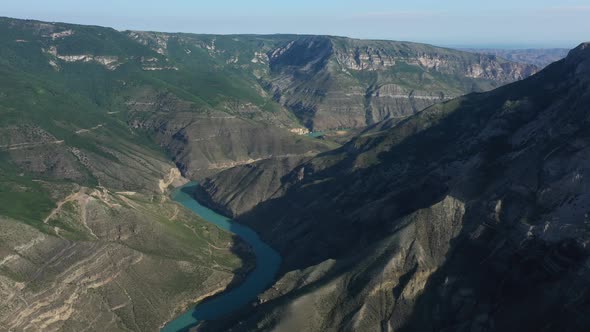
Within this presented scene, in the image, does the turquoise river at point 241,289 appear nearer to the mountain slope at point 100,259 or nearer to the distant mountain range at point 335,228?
the distant mountain range at point 335,228

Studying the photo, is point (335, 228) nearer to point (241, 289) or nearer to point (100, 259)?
point (241, 289)

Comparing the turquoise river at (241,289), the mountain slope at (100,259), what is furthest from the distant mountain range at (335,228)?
the turquoise river at (241,289)

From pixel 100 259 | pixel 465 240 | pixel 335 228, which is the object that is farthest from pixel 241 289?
pixel 465 240

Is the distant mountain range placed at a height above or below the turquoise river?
above

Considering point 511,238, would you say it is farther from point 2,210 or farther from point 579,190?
point 2,210

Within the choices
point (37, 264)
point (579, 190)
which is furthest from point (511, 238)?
point (37, 264)

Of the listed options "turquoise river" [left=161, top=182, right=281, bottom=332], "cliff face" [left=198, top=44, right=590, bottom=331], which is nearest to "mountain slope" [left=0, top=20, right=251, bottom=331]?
"turquoise river" [left=161, top=182, right=281, bottom=332]

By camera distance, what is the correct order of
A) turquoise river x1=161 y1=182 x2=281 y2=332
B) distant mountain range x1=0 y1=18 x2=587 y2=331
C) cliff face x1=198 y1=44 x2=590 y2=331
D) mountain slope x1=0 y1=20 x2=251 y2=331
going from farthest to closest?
turquoise river x1=161 y1=182 x2=281 y2=332 < mountain slope x1=0 y1=20 x2=251 y2=331 < distant mountain range x1=0 y1=18 x2=587 y2=331 < cliff face x1=198 y1=44 x2=590 y2=331

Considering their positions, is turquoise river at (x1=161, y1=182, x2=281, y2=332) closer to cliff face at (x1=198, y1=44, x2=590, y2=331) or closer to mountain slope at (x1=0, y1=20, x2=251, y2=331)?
mountain slope at (x1=0, y1=20, x2=251, y2=331)
